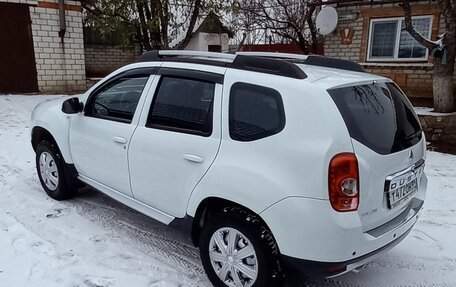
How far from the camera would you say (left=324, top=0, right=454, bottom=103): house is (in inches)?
474

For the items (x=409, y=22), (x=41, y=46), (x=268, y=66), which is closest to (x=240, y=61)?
(x=268, y=66)

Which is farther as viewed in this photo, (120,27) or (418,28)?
(418,28)

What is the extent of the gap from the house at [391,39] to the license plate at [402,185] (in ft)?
35.0

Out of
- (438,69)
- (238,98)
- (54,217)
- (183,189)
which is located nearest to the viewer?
(238,98)

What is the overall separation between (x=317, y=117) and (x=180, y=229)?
53.2 inches

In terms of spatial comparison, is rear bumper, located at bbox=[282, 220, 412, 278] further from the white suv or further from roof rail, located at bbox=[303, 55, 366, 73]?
roof rail, located at bbox=[303, 55, 366, 73]

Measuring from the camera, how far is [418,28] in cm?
1227

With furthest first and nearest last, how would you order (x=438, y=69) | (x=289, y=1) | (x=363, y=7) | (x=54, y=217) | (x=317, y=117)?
(x=289, y=1) → (x=363, y=7) → (x=438, y=69) → (x=54, y=217) → (x=317, y=117)

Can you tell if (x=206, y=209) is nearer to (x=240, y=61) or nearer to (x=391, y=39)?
(x=240, y=61)

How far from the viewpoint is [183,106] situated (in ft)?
9.47

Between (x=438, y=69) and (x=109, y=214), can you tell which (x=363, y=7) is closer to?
(x=438, y=69)

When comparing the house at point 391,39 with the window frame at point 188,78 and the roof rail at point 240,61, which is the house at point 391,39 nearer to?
the roof rail at point 240,61

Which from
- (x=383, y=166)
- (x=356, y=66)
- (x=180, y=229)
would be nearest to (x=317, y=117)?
(x=383, y=166)

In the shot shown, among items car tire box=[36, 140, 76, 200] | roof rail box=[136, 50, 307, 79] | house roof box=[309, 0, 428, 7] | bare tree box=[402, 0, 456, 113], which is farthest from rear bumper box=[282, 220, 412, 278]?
house roof box=[309, 0, 428, 7]
